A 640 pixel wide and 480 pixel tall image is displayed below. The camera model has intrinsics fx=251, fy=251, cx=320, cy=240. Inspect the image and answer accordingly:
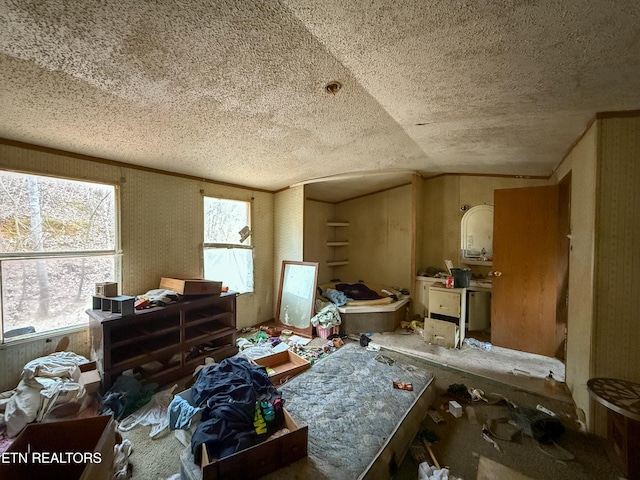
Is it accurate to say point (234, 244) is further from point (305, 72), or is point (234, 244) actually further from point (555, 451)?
point (555, 451)

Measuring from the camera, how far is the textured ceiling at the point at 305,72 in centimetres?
103

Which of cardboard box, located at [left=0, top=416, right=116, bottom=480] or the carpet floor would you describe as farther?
the carpet floor

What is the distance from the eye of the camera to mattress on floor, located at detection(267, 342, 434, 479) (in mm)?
1347

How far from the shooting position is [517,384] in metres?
2.36

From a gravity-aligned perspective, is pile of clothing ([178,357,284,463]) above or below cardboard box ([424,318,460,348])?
above

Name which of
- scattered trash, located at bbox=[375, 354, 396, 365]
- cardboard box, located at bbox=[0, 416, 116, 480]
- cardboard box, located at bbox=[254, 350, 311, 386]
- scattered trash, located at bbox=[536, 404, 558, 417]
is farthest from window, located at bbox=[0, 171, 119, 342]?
scattered trash, located at bbox=[536, 404, 558, 417]

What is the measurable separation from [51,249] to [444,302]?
4171mm

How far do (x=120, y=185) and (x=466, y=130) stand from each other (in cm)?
341

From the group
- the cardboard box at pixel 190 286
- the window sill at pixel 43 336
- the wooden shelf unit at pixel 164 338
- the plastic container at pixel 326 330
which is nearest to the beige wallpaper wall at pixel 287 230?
the plastic container at pixel 326 330

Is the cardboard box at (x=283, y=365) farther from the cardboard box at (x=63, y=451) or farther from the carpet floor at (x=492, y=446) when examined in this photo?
the cardboard box at (x=63, y=451)

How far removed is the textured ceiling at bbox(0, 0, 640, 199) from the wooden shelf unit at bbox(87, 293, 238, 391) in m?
1.56

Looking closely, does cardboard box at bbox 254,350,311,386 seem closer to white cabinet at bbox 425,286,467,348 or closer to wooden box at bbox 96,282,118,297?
wooden box at bbox 96,282,118,297

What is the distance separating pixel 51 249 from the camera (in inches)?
88.1

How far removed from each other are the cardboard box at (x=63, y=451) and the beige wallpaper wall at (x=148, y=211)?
1.28 meters
